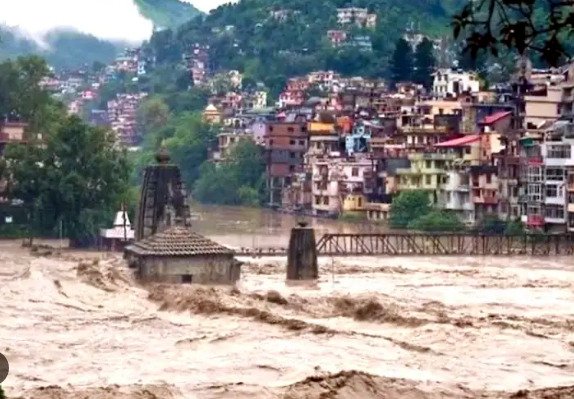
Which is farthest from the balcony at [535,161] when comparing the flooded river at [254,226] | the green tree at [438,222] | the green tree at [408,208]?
the green tree at [408,208]

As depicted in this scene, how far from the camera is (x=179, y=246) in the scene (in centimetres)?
4428

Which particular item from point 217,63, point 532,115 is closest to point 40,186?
point 532,115

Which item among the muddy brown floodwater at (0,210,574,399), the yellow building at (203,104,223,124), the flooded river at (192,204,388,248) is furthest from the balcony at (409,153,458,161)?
the yellow building at (203,104,223,124)

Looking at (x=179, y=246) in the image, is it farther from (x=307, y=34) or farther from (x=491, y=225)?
(x=307, y=34)

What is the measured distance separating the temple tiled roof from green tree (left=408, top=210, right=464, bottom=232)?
27821mm

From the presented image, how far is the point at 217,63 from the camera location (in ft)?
503

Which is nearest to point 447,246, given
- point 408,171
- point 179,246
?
point 179,246

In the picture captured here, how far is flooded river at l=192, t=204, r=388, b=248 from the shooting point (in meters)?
67.3

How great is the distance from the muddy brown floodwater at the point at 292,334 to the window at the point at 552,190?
1739 cm

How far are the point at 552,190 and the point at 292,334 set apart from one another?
3926 centimetres

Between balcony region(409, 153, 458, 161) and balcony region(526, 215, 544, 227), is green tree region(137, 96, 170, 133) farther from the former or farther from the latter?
balcony region(526, 215, 544, 227)

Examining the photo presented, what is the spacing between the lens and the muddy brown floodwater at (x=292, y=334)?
2420 centimetres

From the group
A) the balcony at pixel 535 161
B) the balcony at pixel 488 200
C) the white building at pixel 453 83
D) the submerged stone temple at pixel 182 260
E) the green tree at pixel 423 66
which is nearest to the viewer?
the submerged stone temple at pixel 182 260

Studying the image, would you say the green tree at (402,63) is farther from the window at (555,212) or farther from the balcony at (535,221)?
the window at (555,212)
